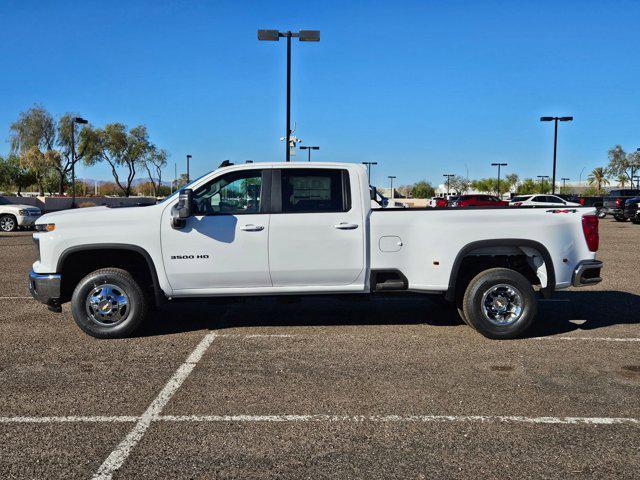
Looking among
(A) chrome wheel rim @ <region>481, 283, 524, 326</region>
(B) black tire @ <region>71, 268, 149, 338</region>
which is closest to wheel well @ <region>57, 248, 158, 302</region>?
(B) black tire @ <region>71, 268, 149, 338</region>

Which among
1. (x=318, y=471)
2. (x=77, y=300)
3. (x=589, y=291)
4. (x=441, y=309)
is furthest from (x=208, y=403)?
(x=589, y=291)

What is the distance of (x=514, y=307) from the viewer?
654 cm

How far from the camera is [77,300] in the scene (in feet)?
20.9

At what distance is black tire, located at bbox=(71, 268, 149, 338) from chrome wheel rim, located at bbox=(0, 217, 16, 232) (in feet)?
65.9

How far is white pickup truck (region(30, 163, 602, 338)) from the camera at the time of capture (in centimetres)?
636

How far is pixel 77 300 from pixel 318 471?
395 cm

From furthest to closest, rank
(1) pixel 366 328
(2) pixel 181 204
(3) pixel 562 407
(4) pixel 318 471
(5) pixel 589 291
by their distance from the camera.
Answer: (5) pixel 589 291 < (1) pixel 366 328 < (2) pixel 181 204 < (3) pixel 562 407 < (4) pixel 318 471

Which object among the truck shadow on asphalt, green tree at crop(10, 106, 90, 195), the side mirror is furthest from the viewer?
green tree at crop(10, 106, 90, 195)

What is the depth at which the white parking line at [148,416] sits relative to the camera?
3545 millimetres

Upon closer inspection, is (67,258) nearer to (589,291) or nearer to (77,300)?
(77,300)

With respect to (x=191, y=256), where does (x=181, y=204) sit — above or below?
above

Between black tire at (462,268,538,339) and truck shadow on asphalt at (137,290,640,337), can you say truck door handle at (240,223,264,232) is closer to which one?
truck shadow on asphalt at (137,290,640,337)

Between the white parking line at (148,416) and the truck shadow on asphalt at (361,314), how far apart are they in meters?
1.07

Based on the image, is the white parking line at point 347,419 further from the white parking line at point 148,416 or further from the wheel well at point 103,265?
the wheel well at point 103,265
